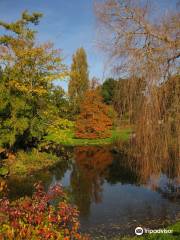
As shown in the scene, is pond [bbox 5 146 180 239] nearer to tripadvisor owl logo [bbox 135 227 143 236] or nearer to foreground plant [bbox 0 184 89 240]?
tripadvisor owl logo [bbox 135 227 143 236]

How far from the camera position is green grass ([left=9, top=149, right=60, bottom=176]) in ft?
68.2

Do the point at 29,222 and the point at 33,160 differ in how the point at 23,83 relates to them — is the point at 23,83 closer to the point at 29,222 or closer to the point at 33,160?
the point at 33,160

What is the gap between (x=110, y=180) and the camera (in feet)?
61.3

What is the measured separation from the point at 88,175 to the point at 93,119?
20.6 m

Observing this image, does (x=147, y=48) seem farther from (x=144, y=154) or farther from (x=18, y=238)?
(x=18, y=238)

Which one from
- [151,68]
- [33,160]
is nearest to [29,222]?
[151,68]

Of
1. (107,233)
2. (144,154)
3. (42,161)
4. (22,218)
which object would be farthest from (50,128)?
(22,218)

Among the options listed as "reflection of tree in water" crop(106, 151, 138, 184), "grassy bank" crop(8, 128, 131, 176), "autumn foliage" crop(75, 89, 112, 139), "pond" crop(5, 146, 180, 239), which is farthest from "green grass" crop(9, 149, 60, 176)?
"autumn foliage" crop(75, 89, 112, 139)

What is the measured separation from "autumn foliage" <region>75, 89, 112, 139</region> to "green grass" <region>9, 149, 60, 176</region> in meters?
14.8

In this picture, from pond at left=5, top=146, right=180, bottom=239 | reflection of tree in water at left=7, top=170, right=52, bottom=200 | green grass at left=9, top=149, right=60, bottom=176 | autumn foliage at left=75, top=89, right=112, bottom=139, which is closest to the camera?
pond at left=5, top=146, right=180, bottom=239

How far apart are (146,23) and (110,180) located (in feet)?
37.7

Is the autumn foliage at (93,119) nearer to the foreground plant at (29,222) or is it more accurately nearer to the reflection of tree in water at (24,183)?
the reflection of tree in water at (24,183)

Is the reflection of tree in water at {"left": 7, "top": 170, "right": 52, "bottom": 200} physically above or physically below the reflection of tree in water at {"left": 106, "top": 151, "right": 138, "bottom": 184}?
below

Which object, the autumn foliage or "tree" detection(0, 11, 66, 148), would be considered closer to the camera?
"tree" detection(0, 11, 66, 148)
